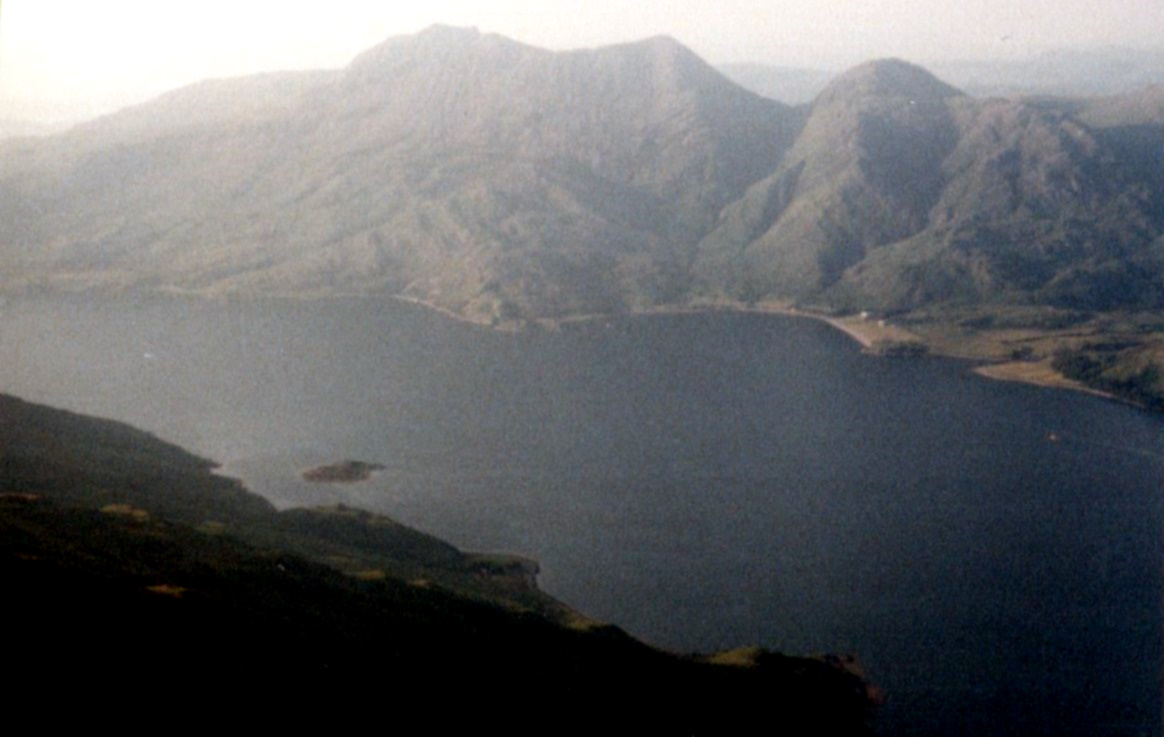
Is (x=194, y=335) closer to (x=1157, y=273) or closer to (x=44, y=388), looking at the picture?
(x=44, y=388)

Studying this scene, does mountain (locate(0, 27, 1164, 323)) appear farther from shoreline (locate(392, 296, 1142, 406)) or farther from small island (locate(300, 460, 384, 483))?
small island (locate(300, 460, 384, 483))

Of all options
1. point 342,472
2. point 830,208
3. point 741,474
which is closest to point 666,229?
point 830,208

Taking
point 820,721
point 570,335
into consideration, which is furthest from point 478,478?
point 570,335

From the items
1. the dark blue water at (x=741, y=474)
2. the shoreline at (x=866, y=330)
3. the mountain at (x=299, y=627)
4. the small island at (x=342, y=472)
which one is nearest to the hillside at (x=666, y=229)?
the shoreline at (x=866, y=330)

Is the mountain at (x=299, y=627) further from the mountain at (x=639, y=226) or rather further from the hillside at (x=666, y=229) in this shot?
Result: the mountain at (x=639, y=226)

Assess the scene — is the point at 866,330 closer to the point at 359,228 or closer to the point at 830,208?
the point at 830,208

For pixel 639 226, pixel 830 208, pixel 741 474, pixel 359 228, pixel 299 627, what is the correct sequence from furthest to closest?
pixel 639 226, pixel 359 228, pixel 830 208, pixel 741 474, pixel 299 627

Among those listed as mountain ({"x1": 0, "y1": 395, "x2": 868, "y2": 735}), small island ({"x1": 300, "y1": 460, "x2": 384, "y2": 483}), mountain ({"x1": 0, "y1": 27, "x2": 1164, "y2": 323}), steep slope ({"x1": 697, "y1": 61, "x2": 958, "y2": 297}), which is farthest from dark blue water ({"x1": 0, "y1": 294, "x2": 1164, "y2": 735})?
steep slope ({"x1": 697, "y1": 61, "x2": 958, "y2": 297})
